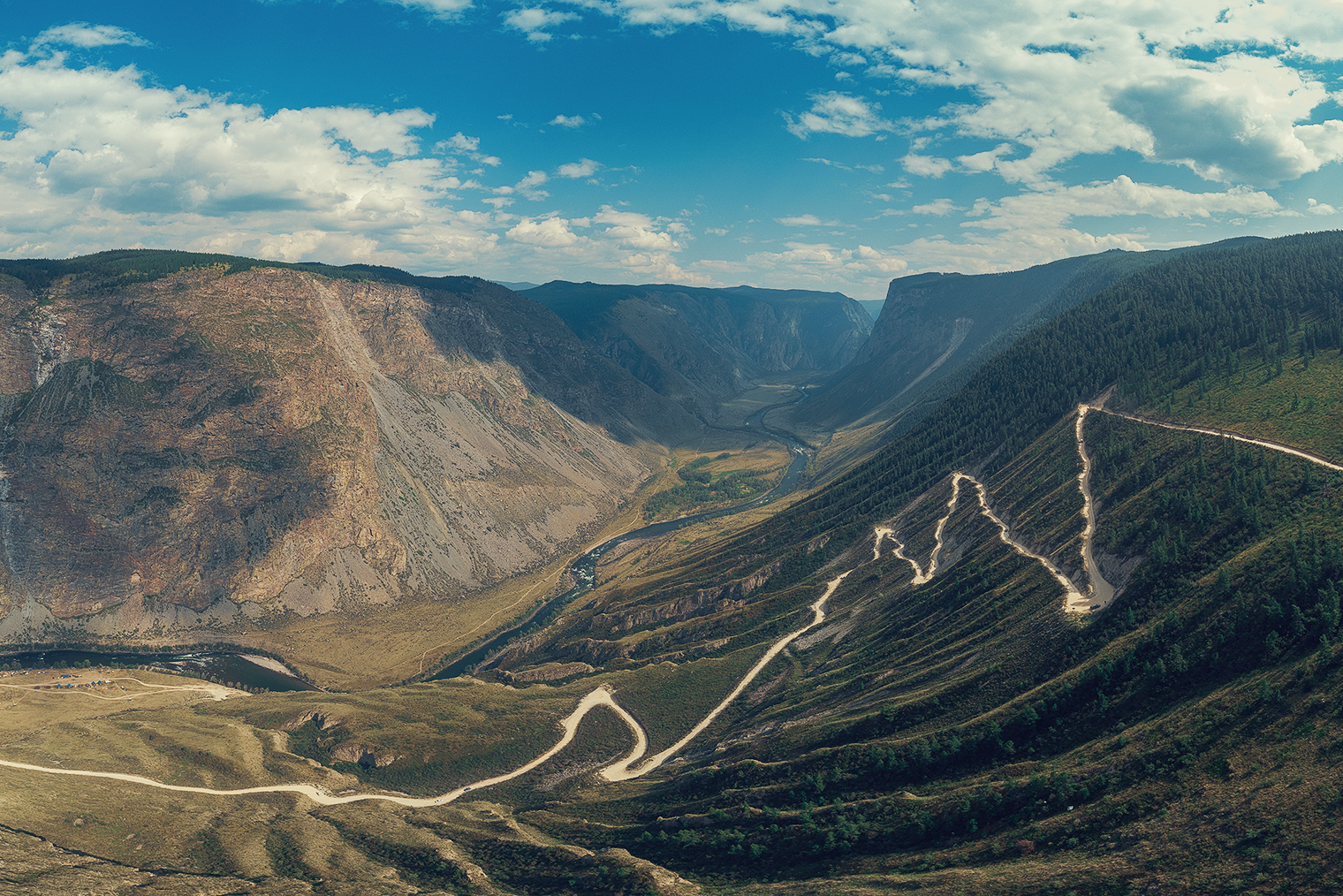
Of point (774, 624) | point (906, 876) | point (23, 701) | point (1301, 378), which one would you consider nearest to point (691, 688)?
point (774, 624)

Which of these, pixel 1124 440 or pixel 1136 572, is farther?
pixel 1124 440

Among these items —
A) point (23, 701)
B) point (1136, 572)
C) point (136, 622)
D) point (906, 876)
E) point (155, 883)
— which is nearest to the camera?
point (906, 876)

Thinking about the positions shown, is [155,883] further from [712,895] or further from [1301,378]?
[1301,378]

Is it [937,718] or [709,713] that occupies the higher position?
[937,718]

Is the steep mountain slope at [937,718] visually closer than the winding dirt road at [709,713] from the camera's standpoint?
Yes

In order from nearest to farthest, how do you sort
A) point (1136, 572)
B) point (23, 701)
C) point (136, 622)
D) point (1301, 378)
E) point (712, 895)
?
1. point (712, 895)
2. point (1136, 572)
3. point (1301, 378)
4. point (23, 701)
5. point (136, 622)

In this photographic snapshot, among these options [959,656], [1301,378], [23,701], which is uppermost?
[1301,378]

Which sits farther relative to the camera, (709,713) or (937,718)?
(709,713)

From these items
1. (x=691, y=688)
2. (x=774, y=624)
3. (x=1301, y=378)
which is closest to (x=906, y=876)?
(x=691, y=688)

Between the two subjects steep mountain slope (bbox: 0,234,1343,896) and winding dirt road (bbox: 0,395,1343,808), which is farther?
winding dirt road (bbox: 0,395,1343,808)

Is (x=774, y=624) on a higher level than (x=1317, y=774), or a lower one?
lower
